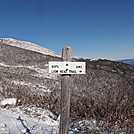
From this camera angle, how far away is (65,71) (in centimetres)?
289

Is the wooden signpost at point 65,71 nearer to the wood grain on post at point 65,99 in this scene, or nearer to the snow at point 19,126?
the wood grain on post at point 65,99

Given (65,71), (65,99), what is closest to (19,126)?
(65,99)

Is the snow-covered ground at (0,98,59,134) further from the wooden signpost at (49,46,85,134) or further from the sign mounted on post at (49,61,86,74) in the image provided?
the sign mounted on post at (49,61,86,74)

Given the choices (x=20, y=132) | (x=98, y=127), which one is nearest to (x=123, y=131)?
(x=98, y=127)

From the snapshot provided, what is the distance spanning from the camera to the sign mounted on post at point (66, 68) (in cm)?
287

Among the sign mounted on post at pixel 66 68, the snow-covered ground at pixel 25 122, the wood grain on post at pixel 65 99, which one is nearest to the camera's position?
the sign mounted on post at pixel 66 68

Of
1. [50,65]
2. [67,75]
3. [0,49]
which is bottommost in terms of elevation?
[67,75]

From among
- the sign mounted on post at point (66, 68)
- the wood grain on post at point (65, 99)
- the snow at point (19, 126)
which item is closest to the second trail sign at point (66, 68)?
the sign mounted on post at point (66, 68)

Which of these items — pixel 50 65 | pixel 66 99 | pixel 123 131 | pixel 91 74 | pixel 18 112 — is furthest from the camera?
pixel 91 74

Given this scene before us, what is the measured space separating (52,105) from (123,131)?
394 cm

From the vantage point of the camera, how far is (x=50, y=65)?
2.86 meters

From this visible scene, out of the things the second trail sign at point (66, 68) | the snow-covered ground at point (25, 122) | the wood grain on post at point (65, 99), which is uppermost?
the second trail sign at point (66, 68)

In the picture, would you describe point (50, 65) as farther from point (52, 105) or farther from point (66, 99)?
point (52, 105)

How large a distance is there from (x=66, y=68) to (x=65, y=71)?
0.07 meters
